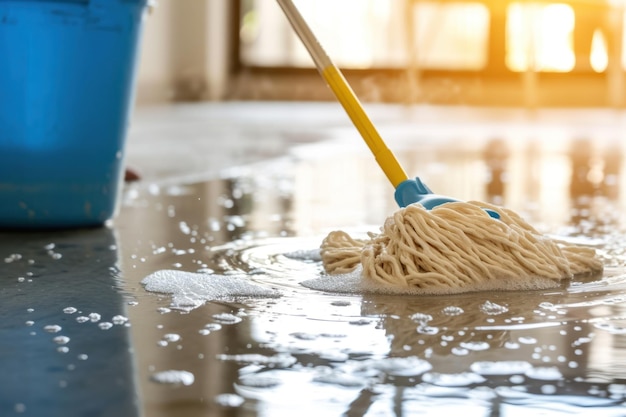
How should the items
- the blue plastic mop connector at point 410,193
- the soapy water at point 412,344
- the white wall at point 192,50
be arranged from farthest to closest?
the white wall at point 192,50 → the blue plastic mop connector at point 410,193 → the soapy water at point 412,344

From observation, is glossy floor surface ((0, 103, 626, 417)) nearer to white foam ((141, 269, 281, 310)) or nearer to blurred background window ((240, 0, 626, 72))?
white foam ((141, 269, 281, 310))

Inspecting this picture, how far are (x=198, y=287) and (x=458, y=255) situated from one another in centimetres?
29

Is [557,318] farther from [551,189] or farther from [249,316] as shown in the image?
[551,189]

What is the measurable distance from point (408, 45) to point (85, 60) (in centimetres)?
377

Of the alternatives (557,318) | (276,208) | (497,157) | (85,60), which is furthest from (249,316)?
(497,157)

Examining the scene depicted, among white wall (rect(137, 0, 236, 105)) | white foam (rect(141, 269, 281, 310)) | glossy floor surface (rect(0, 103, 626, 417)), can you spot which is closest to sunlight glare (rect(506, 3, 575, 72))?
white wall (rect(137, 0, 236, 105))

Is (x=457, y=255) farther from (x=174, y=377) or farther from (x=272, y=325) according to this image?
(x=174, y=377)

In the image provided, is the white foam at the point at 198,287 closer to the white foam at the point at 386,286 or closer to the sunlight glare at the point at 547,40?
the white foam at the point at 386,286

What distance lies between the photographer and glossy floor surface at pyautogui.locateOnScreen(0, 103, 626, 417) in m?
0.76

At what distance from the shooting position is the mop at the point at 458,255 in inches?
45.1

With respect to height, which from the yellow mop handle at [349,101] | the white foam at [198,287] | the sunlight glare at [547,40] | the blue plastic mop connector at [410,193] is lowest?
the white foam at [198,287]

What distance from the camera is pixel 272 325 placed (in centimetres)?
98

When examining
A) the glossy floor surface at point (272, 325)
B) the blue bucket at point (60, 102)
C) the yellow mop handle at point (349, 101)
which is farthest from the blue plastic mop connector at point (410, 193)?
the blue bucket at point (60, 102)

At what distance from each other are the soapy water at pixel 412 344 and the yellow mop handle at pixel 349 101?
0.17m
